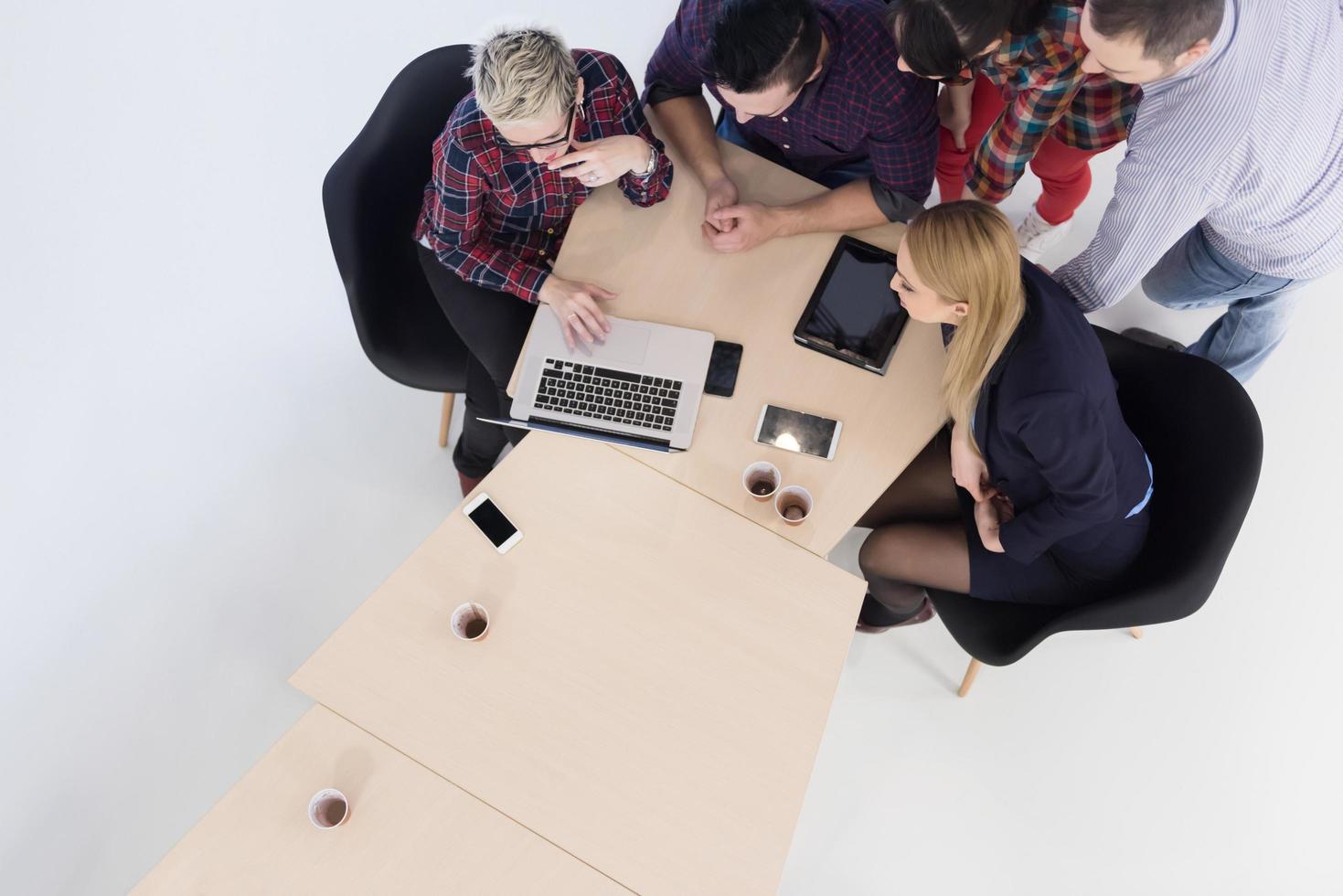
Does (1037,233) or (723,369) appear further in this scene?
(1037,233)

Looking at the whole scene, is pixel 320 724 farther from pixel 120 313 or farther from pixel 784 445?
pixel 120 313

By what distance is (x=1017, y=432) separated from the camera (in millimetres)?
1687

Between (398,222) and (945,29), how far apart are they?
4.42 ft

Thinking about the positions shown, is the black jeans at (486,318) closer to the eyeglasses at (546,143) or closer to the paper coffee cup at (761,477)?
the eyeglasses at (546,143)

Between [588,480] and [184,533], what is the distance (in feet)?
5.21

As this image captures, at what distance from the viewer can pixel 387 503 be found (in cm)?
275

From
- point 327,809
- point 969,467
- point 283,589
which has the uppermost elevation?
point 969,467

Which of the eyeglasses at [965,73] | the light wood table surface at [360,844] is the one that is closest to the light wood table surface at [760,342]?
the eyeglasses at [965,73]

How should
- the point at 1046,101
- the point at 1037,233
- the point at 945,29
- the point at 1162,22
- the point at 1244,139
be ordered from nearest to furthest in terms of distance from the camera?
the point at 1162,22
the point at 1244,139
the point at 945,29
the point at 1046,101
the point at 1037,233

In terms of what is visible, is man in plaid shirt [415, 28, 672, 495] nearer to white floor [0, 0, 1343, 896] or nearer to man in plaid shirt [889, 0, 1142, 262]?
man in plaid shirt [889, 0, 1142, 262]

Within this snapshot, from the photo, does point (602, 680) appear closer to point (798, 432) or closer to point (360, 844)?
point (360, 844)

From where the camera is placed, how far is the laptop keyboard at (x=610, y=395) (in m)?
1.86

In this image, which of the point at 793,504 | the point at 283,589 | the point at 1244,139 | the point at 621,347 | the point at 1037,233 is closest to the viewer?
the point at 1244,139

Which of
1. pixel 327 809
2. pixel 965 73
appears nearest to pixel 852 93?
pixel 965 73
